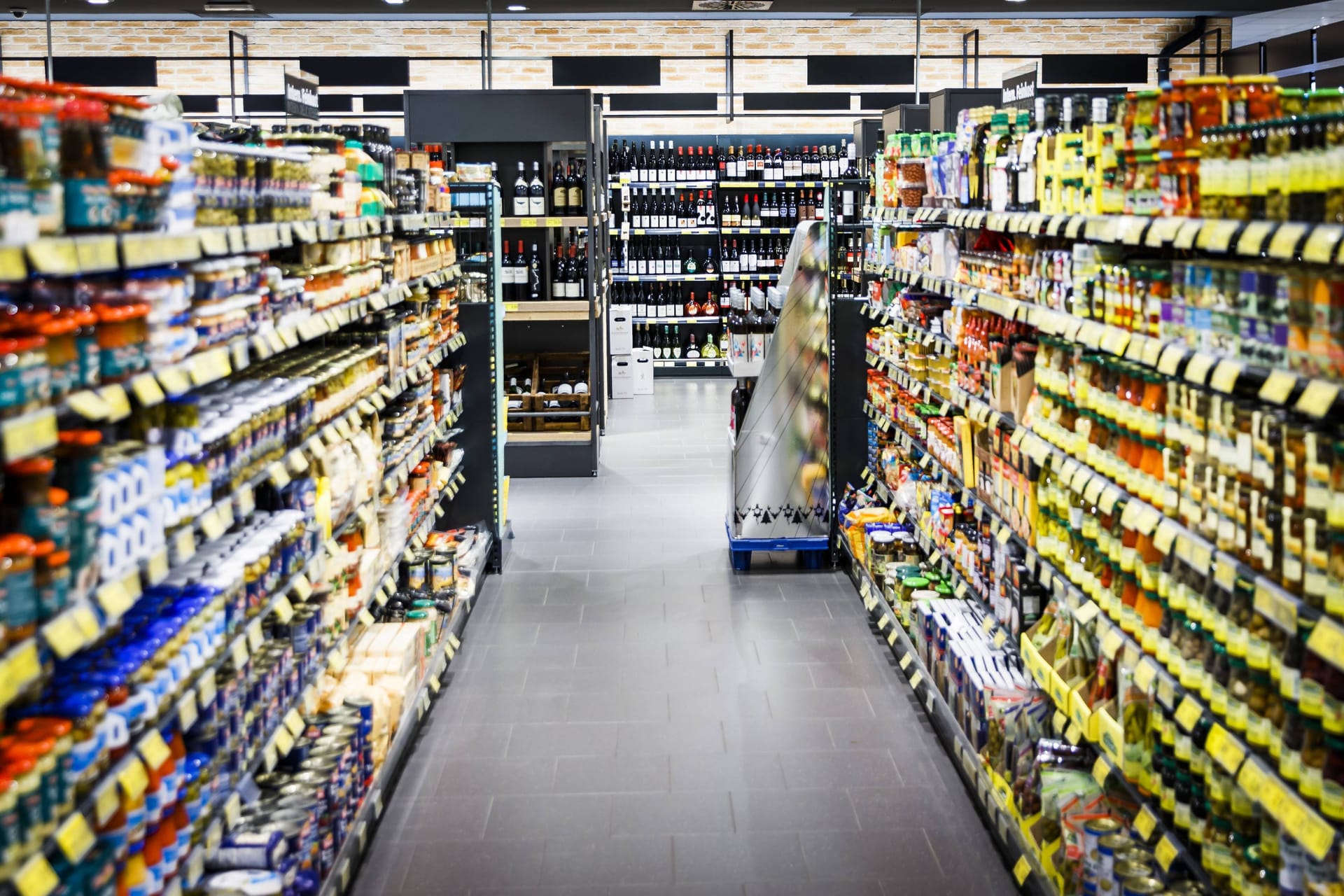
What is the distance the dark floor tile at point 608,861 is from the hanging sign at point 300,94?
10.7ft

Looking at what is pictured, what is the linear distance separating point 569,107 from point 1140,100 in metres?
6.75

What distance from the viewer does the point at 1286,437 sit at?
8.45 feet

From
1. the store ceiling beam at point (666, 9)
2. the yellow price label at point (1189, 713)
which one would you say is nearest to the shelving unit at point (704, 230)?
the store ceiling beam at point (666, 9)

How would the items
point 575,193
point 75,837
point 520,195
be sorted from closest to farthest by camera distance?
point 75,837, point 520,195, point 575,193

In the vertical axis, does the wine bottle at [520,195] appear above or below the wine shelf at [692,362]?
above

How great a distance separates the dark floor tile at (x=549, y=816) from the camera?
4.18m

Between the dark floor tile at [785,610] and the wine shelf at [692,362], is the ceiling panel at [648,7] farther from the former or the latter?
the dark floor tile at [785,610]

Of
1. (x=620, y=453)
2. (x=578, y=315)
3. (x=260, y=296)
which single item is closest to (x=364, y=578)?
(x=260, y=296)

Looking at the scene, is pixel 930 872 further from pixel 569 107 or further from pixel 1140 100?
pixel 569 107

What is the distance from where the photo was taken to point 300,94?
552 cm

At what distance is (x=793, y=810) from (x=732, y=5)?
950cm

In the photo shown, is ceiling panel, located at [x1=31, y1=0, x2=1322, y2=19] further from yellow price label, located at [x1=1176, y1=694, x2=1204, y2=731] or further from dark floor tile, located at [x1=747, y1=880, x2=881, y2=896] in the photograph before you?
yellow price label, located at [x1=1176, y1=694, x2=1204, y2=731]

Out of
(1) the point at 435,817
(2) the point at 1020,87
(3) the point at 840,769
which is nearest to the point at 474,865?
(1) the point at 435,817

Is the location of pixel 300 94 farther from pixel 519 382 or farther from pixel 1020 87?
pixel 519 382
